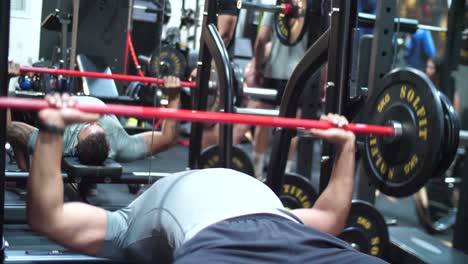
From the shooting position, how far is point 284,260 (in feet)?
4.83

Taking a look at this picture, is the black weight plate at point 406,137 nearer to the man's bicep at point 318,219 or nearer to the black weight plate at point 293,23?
the man's bicep at point 318,219

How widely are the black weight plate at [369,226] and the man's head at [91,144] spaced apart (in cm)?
127

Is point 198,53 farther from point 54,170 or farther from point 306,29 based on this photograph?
point 54,170

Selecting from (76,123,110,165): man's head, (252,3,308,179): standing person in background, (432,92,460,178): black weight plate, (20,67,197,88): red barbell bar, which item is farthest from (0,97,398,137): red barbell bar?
(252,3,308,179): standing person in background

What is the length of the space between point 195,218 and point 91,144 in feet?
2.03

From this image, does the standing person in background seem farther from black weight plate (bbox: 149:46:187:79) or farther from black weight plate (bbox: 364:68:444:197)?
black weight plate (bbox: 364:68:444:197)

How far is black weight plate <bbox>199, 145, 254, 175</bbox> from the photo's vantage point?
10.1 feet

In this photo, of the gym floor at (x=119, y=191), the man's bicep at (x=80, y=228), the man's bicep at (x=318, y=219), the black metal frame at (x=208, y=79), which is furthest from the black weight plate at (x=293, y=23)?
the man's bicep at (x=80, y=228)

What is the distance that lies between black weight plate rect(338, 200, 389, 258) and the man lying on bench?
3.03ft

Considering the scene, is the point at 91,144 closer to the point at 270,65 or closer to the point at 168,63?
the point at 168,63

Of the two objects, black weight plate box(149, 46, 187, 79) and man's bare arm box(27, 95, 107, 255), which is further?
black weight plate box(149, 46, 187, 79)

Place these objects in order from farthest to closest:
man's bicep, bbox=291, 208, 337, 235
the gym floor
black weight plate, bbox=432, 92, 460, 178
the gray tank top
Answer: the gym floor
black weight plate, bbox=432, 92, 460, 178
man's bicep, bbox=291, 208, 337, 235
the gray tank top

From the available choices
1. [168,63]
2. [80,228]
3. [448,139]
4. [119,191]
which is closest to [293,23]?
[168,63]

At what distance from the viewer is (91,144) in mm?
2061
